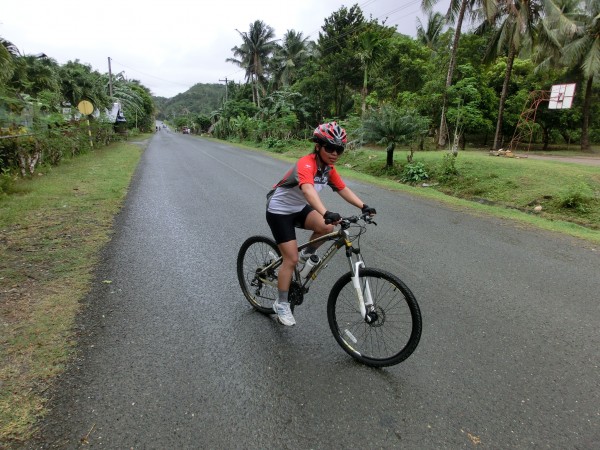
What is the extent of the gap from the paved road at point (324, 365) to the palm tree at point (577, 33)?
22422mm

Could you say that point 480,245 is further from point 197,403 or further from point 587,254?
point 197,403

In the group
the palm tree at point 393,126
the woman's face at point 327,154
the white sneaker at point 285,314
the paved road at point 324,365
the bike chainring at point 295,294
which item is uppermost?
the palm tree at point 393,126

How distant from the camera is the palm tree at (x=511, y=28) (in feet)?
65.2

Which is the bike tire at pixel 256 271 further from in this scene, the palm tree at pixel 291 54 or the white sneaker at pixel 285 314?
the palm tree at pixel 291 54

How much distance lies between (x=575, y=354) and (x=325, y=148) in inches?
110

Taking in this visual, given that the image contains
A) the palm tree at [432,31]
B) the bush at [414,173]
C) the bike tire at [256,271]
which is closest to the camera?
the bike tire at [256,271]

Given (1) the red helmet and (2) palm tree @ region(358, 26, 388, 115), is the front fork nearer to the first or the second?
(1) the red helmet

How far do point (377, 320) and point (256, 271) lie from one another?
146cm

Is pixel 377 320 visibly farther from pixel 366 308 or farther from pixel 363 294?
pixel 363 294

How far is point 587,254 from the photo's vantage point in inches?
220

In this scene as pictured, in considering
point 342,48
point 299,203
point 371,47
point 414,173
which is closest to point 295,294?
point 299,203

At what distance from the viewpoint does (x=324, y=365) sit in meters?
2.87

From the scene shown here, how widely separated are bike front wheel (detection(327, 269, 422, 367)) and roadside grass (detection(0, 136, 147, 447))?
220 cm

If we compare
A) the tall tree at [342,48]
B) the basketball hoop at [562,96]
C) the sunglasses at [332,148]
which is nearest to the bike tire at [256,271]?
the sunglasses at [332,148]
